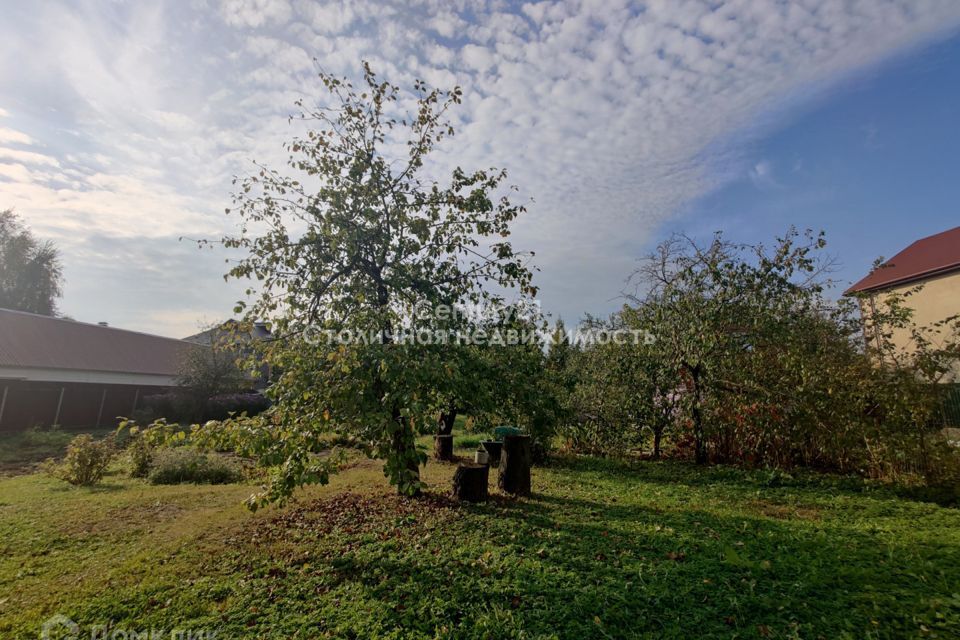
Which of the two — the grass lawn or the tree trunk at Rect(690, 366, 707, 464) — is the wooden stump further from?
the tree trunk at Rect(690, 366, 707, 464)

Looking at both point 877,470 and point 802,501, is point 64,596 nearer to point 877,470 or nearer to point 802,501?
point 802,501

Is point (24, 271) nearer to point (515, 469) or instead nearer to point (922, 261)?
point (515, 469)

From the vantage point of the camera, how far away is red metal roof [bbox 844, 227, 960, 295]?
1593 cm

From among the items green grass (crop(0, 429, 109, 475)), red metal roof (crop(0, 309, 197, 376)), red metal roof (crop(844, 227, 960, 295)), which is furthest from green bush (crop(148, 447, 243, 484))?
red metal roof (crop(844, 227, 960, 295))

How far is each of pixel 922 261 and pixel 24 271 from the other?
5261 centimetres

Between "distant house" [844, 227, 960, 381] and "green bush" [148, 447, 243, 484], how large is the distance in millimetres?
19342

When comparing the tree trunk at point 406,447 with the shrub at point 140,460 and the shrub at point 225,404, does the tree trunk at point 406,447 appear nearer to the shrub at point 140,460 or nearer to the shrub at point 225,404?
the shrub at point 140,460

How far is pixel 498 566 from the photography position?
3.95 meters

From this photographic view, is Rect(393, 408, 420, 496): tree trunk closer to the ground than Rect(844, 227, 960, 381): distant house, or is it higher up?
closer to the ground

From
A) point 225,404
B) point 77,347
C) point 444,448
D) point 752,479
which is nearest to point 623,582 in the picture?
point 752,479

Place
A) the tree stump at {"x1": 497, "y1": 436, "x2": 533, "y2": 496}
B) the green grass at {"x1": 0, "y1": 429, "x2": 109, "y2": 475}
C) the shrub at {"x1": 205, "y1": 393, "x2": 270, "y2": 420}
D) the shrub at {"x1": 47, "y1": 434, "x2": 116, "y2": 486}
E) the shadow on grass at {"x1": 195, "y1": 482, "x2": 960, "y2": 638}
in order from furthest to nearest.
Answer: the shrub at {"x1": 205, "y1": 393, "x2": 270, "y2": 420} < the green grass at {"x1": 0, "y1": 429, "x2": 109, "y2": 475} < the shrub at {"x1": 47, "y1": 434, "x2": 116, "y2": 486} < the tree stump at {"x1": 497, "y1": 436, "x2": 533, "y2": 496} < the shadow on grass at {"x1": 195, "y1": 482, "x2": 960, "y2": 638}

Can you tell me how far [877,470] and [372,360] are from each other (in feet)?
27.3

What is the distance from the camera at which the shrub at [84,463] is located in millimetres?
8141

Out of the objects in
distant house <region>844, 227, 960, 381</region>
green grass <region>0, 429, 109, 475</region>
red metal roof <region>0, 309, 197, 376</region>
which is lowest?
green grass <region>0, 429, 109, 475</region>
